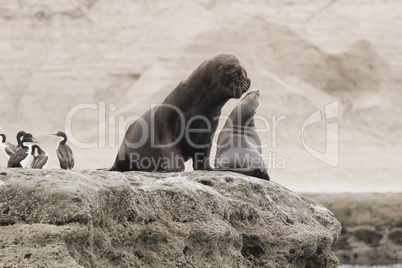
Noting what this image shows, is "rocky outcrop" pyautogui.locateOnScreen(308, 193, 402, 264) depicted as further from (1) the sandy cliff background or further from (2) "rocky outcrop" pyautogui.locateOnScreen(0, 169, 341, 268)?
(2) "rocky outcrop" pyautogui.locateOnScreen(0, 169, 341, 268)

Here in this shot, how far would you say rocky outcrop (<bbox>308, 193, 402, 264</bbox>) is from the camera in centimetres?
1959

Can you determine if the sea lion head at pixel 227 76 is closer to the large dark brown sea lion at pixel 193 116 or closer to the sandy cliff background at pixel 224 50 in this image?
the large dark brown sea lion at pixel 193 116

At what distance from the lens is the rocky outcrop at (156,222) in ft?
18.3

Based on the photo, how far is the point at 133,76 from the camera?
3556 centimetres

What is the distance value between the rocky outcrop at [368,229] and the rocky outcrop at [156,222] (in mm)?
11334

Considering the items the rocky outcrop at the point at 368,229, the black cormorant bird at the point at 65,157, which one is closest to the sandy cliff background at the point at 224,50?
the rocky outcrop at the point at 368,229

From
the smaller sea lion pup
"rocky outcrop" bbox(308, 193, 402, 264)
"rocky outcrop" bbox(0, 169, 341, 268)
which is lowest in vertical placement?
"rocky outcrop" bbox(308, 193, 402, 264)

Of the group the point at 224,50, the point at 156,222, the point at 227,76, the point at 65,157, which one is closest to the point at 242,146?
the point at 227,76

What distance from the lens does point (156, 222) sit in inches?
255

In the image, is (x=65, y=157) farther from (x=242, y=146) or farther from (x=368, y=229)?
(x=368, y=229)

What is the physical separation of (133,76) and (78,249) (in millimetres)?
30065

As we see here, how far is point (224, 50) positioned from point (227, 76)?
26.2m

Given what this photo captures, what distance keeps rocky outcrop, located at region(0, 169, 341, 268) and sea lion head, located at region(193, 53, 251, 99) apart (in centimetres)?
103

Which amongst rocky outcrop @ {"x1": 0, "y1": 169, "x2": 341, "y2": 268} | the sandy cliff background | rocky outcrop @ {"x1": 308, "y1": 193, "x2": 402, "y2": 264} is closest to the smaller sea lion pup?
rocky outcrop @ {"x1": 0, "y1": 169, "x2": 341, "y2": 268}
